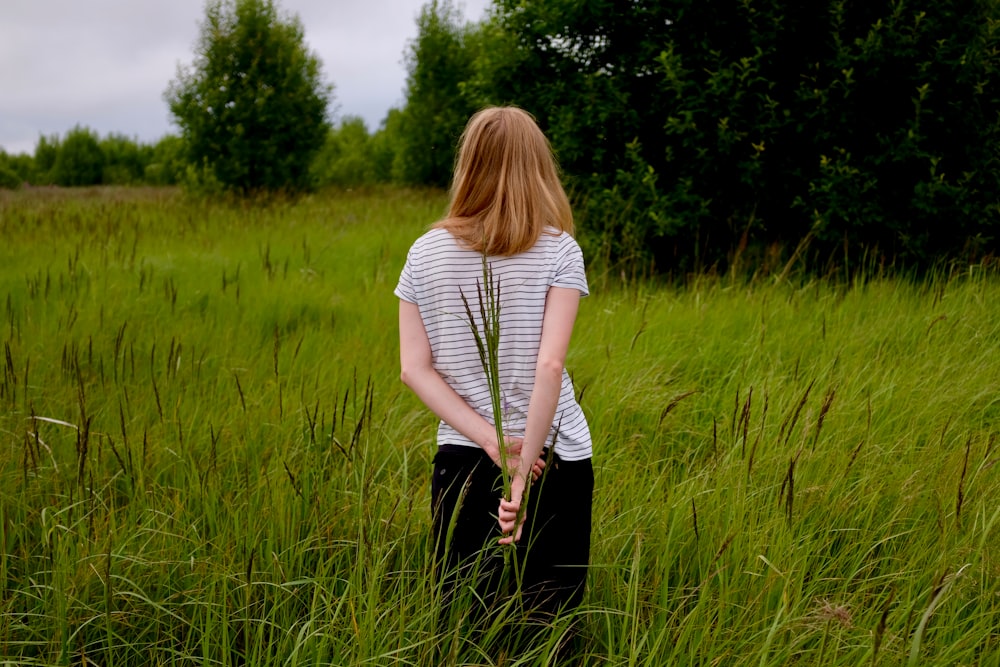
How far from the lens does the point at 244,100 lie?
1608 centimetres

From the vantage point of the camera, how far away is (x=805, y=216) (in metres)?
6.51

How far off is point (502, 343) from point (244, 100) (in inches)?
633

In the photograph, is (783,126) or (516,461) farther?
(783,126)

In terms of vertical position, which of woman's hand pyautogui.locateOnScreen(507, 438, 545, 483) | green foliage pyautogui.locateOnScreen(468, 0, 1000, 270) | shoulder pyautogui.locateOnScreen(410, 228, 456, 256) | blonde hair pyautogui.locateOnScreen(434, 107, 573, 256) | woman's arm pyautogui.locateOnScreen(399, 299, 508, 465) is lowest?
woman's hand pyautogui.locateOnScreen(507, 438, 545, 483)

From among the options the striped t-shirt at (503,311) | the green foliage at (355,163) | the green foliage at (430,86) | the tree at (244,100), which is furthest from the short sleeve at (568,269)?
the green foliage at (355,163)

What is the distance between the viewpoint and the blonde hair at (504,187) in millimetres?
1871

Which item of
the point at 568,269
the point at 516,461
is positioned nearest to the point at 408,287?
the point at 568,269

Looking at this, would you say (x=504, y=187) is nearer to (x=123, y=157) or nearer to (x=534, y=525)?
(x=534, y=525)

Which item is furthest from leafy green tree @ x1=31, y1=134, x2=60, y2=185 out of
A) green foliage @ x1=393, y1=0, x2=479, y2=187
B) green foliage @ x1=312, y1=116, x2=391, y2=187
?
green foliage @ x1=393, y1=0, x2=479, y2=187

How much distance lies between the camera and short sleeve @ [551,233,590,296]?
6.12 feet

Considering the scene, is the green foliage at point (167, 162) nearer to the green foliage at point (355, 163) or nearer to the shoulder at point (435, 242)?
the green foliage at point (355, 163)

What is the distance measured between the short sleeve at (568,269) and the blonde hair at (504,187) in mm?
77

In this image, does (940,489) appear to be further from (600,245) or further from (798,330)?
(600,245)

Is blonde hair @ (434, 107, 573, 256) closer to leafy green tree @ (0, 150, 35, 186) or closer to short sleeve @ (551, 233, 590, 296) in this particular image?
short sleeve @ (551, 233, 590, 296)
